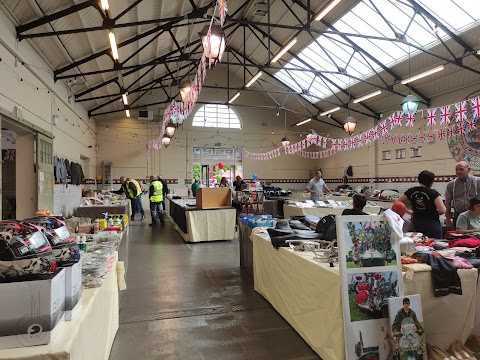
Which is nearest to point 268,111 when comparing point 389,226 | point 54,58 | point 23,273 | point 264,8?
point 264,8

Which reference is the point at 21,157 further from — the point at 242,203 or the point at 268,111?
the point at 268,111

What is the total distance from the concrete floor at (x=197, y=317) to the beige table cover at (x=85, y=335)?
1.65 ft

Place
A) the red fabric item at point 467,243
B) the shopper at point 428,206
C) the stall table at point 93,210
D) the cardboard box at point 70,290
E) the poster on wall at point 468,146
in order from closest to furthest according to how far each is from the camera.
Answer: the cardboard box at point 70,290
the red fabric item at point 467,243
the shopper at point 428,206
the stall table at point 93,210
the poster on wall at point 468,146

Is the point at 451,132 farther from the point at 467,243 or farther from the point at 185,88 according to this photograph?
the point at 467,243

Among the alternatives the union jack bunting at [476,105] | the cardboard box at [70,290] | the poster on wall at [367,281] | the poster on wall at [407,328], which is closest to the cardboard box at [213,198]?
the union jack bunting at [476,105]

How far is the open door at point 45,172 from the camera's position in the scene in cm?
643

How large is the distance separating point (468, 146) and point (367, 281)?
355 inches

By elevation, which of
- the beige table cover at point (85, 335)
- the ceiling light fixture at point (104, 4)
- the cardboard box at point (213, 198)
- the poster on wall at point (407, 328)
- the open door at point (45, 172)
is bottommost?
the poster on wall at point (407, 328)

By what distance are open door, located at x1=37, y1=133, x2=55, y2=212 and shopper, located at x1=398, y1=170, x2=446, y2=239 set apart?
6524 mm

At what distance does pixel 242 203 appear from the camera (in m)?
7.12

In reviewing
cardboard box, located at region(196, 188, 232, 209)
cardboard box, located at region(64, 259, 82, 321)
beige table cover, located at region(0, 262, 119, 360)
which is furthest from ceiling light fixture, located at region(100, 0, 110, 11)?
cardboard box, located at region(64, 259, 82, 321)

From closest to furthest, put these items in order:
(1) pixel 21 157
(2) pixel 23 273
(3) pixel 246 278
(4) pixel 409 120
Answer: (2) pixel 23 273, (3) pixel 246 278, (1) pixel 21 157, (4) pixel 409 120

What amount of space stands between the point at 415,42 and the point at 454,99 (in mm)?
2399

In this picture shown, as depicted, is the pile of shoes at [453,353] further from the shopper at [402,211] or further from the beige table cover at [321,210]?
the beige table cover at [321,210]
